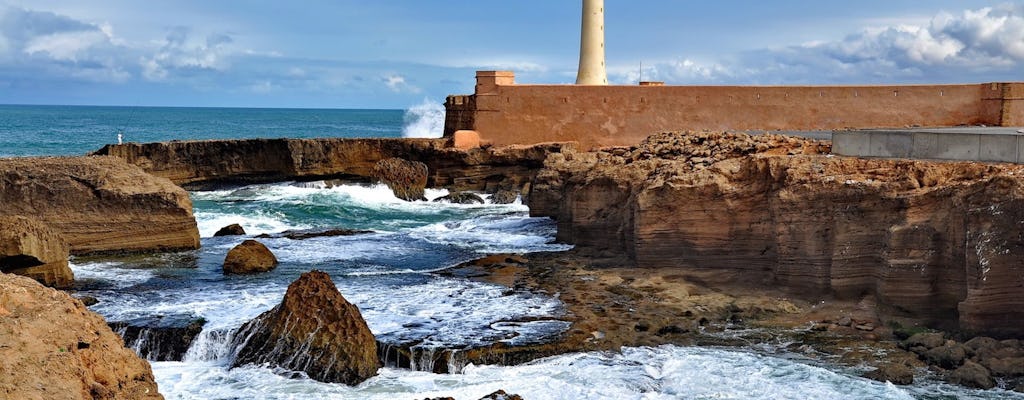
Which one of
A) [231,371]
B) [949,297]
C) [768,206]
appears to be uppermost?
[768,206]

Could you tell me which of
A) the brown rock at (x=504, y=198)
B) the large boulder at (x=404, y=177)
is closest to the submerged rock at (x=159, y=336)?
the brown rock at (x=504, y=198)

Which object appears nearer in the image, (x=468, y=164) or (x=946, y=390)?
(x=946, y=390)

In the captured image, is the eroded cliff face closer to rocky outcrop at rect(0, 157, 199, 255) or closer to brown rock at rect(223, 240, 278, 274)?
brown rock at rect(223, 240, 278, 274)

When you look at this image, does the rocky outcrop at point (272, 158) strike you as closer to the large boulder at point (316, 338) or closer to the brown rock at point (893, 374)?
the large boulder at point (316, 338)

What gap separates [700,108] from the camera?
27.2 metres

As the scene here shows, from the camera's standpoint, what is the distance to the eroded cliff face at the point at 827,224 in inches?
448

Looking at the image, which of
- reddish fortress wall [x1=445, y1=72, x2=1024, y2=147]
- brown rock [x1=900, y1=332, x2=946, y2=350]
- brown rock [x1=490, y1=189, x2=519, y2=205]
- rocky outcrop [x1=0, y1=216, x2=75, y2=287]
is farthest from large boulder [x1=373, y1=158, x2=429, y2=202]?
brown rock [x1=900, y1=332, x2=946, y2=350]

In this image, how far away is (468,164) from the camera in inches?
1162

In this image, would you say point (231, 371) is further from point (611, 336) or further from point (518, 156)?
point (518, 156)

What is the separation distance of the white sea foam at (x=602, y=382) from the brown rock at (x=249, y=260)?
4723 mm

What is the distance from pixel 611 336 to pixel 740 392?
7.20ft

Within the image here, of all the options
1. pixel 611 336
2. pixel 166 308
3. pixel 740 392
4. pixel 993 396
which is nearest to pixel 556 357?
pixel 611 336

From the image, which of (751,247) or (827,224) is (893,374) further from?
(751,247)

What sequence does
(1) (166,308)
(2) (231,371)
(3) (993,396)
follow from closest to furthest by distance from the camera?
(3) (993,396)
(2) (231,371)
(1) (166,308)
